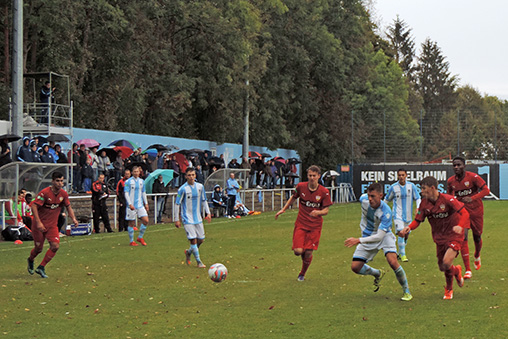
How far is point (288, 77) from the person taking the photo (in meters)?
59.9

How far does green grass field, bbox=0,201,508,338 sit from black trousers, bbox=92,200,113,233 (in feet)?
18.5

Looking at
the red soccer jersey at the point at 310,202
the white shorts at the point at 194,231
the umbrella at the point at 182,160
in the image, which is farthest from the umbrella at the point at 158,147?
the red soccer jersey at the point at 310,202

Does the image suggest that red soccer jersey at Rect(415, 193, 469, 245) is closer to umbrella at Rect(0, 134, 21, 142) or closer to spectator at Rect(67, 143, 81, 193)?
umbrella at Rect(0, 134, 21, 142)

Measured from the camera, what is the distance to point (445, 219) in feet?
37.8

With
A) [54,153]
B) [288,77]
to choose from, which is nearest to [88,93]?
[54,153]

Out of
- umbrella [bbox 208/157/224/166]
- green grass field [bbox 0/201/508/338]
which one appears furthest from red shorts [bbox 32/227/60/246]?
umbrella [bbox 208/157/224/166]

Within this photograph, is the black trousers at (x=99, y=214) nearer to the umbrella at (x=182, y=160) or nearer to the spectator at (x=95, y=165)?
the spectator at (x=95, y=165)

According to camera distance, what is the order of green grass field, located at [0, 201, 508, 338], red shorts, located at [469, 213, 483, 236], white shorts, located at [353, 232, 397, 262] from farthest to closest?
1. red shorts, located at [469, 213, 483, 236]
2. white shorts, located at [353, 232, 397, 262]
3. green grass field, located at [0, 201, 508, 338]

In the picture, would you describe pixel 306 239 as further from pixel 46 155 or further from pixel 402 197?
pixel 46 155

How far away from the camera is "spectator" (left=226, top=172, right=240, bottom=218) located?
34188 mm

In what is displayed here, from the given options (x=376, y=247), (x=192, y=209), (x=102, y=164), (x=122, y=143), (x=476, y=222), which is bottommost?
(x=376, y=247)

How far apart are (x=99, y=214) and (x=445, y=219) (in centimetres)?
1652

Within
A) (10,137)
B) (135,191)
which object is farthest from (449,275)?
(10,137)

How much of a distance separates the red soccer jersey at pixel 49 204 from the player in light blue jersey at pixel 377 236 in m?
5.59
